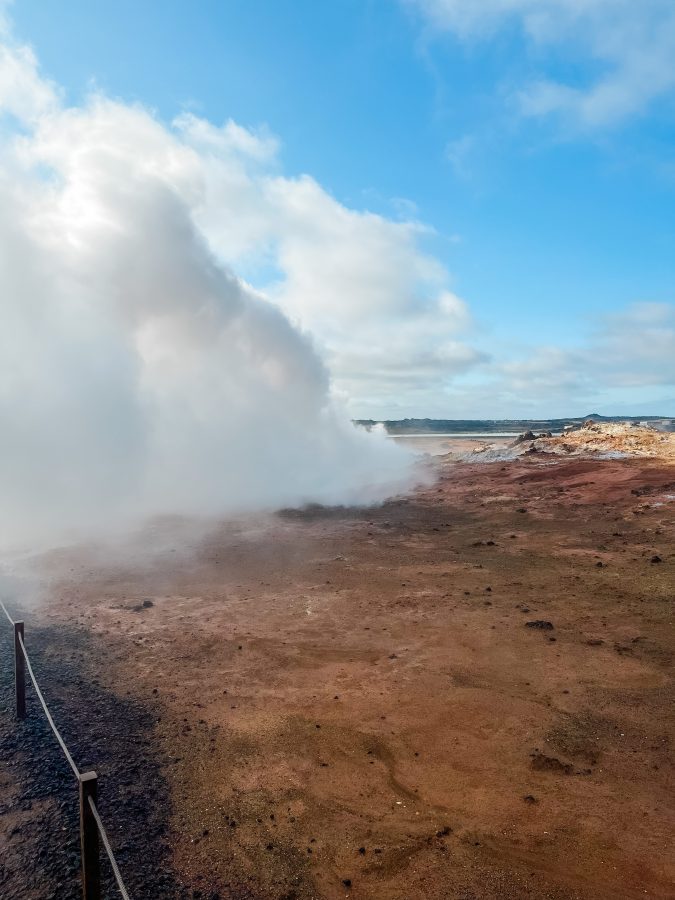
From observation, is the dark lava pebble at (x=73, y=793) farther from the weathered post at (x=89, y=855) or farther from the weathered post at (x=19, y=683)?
the weathered post at (x=89, y=855)

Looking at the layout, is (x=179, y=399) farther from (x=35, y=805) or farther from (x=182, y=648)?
(x=35, y=805)

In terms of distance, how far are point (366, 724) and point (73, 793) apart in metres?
3.87

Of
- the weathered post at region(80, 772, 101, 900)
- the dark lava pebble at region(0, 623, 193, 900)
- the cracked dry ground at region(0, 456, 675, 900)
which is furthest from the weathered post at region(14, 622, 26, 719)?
the weathered post at region(80, 772, 101, 900)

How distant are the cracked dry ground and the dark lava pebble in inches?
1.3

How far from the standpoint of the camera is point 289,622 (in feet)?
39.9

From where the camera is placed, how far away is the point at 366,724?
8117 mm

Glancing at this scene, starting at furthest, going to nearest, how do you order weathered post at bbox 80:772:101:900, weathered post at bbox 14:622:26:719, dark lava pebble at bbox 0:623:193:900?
weathered post at bbox 14:622:26:719 < dark lava pebble at bbox 0:623:193:900 < weathered post at bbox 80:772:101:900

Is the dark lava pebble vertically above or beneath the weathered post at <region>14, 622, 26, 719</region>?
beneath

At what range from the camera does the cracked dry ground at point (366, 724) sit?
557 centimetres

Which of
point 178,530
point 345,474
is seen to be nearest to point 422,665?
point 178,530

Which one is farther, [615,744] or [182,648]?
[182,648]

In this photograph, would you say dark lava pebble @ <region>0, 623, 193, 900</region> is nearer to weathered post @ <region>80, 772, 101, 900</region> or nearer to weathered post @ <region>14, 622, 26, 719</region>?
weathered post @ <region>14, 622, 26, 719</region>

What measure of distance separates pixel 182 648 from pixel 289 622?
→ 7.94 feet

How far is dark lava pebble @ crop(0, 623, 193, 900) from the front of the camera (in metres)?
5.25
